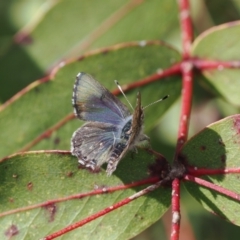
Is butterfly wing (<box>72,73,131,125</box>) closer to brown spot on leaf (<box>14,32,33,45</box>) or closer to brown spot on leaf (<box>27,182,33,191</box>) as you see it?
brown spot on leaf (<box>27,182,33,191</box>)

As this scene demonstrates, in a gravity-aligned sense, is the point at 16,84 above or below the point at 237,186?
above

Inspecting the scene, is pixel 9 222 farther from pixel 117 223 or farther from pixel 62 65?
pixel 62 65

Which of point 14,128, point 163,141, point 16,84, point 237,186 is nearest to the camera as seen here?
point 237,186

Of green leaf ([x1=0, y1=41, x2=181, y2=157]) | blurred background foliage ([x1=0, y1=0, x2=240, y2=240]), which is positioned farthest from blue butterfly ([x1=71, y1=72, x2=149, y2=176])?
blurred background foliage ([x1=0, y1=0, x2=240, y2=240])

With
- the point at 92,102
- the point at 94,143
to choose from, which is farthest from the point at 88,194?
the point at 92,102

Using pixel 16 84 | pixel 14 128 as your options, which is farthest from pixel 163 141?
pixel 14 128

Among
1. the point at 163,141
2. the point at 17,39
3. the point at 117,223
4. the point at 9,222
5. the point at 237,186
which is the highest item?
the point at 17,39

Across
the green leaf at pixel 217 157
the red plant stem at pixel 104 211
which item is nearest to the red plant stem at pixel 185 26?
Result: the green leaf at pixel 217 157

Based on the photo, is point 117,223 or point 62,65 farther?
point 62,65
